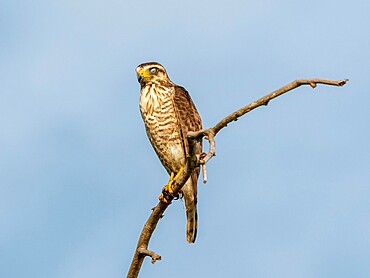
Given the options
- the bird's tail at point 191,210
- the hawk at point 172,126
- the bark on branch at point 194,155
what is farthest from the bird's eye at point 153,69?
the bark on branch at point 194,155

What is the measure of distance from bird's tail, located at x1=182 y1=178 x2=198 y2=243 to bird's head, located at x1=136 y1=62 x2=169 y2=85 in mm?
1337

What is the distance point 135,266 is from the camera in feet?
22.5

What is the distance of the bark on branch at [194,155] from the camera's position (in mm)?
5543

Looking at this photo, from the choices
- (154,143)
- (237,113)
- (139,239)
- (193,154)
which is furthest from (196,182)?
(237,113)

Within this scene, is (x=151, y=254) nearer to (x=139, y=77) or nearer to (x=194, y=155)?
(x=194, y=155)

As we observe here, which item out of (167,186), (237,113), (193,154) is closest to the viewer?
(237,113)

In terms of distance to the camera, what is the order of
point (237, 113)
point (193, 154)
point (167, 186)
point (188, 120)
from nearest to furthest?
point (237, 113), point (193, 154), point (167, 186), point (188, 120)

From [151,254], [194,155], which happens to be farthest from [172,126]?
[194,155]

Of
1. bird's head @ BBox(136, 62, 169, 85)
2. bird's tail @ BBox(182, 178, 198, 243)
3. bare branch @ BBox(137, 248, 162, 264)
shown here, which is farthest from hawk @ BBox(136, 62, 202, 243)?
bare branch @ BBox(137, 248, 162, 264)

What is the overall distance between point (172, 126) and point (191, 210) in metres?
1.01

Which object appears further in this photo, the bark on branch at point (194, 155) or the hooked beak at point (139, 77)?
the hooked beak at point (139, 77)

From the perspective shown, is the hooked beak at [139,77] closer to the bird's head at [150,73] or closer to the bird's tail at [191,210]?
the bird's head at [150,73]

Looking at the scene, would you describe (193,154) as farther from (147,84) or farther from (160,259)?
(147,84)

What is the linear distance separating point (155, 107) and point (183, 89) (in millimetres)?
520
